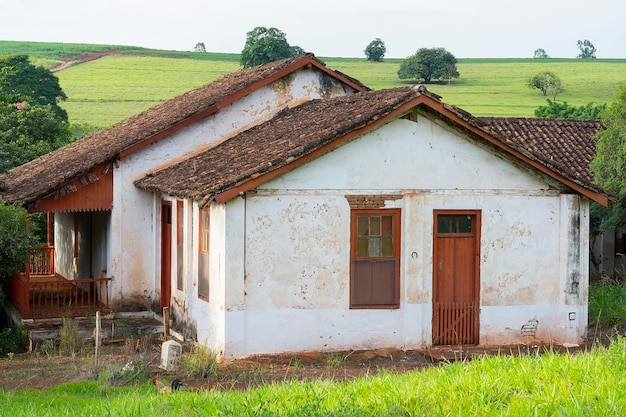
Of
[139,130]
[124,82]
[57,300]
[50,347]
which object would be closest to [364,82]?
[124,82]

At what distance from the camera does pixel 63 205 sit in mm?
18766

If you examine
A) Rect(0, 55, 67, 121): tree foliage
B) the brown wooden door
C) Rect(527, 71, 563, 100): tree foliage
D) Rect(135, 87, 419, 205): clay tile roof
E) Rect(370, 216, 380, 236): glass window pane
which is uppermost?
Rect(527, 71, 563, 100): tree foliage

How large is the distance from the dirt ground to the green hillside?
3910cm

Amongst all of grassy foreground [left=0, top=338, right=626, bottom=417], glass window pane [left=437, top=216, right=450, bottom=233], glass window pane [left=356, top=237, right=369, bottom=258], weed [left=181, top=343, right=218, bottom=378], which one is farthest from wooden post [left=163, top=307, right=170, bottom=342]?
grassy foreground [left=0, top=338, right=626, bottom=417]

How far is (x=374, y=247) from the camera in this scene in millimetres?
16109

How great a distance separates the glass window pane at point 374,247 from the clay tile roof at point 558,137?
961cm

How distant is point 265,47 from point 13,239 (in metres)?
42.4

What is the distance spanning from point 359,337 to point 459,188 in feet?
9.84

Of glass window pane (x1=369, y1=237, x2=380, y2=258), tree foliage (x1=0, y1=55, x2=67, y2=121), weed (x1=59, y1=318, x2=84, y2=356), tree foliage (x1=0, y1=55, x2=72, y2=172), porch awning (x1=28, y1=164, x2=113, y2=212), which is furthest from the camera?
tree foliage (x1=0, y1=55, x2=67, y2=121)

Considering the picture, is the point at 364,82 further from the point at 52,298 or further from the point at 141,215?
the point at 52,298

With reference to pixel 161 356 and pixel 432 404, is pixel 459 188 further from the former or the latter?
pixel 432 404

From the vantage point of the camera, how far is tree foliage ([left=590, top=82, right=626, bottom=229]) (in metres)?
21.1

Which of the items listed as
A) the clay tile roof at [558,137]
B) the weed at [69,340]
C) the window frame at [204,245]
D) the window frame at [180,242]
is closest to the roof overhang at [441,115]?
the window frame at [204,245]

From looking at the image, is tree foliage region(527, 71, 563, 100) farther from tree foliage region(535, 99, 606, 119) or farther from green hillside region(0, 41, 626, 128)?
tree foliage region(535, 99, 606, 119)
